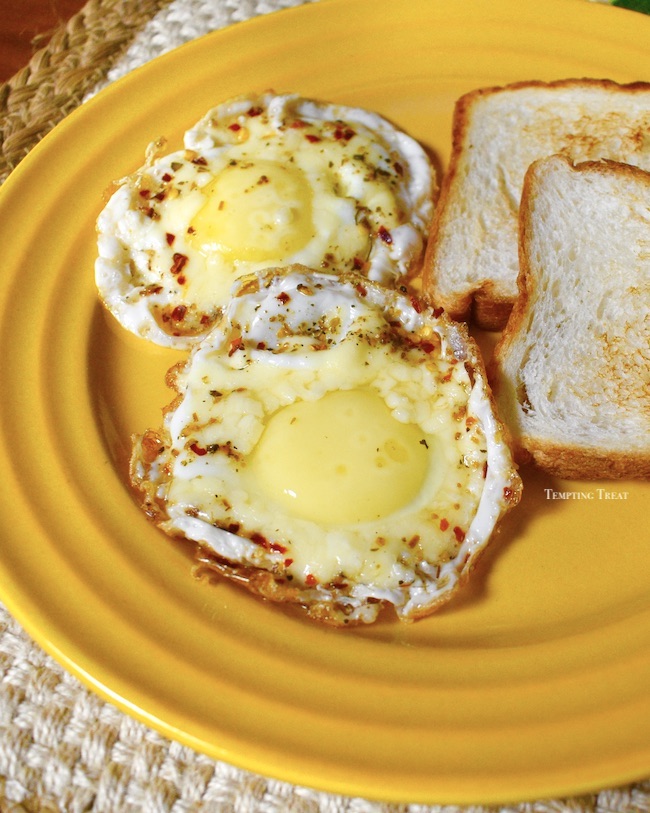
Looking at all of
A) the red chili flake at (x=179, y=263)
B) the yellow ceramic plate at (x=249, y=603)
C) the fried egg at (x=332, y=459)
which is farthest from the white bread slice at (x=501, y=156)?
the red chili flake at (x=179, y=263)

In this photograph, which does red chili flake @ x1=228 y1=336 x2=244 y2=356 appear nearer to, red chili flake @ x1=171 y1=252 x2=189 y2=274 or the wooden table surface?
red chili flake @ x1=171 y1=252 x2=189 y2=274

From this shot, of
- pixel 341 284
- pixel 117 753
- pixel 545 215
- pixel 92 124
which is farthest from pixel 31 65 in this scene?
pixel 117 753

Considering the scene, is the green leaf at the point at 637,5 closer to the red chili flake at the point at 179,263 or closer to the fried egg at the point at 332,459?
→ the fried egg at the point at 332,459

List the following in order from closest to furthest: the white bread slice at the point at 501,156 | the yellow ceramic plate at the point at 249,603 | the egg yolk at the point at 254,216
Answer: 1. the yellow ceramic plate at the point at 249,603
2. the egg yolk at the point at 254,216
3. the white bread slice at the point at 501,156

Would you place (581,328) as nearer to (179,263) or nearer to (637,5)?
(179,263)

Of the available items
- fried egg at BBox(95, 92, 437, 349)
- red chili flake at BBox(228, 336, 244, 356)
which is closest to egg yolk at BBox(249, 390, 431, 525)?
red chili flake at BBox(228, 336, 244, 356)
